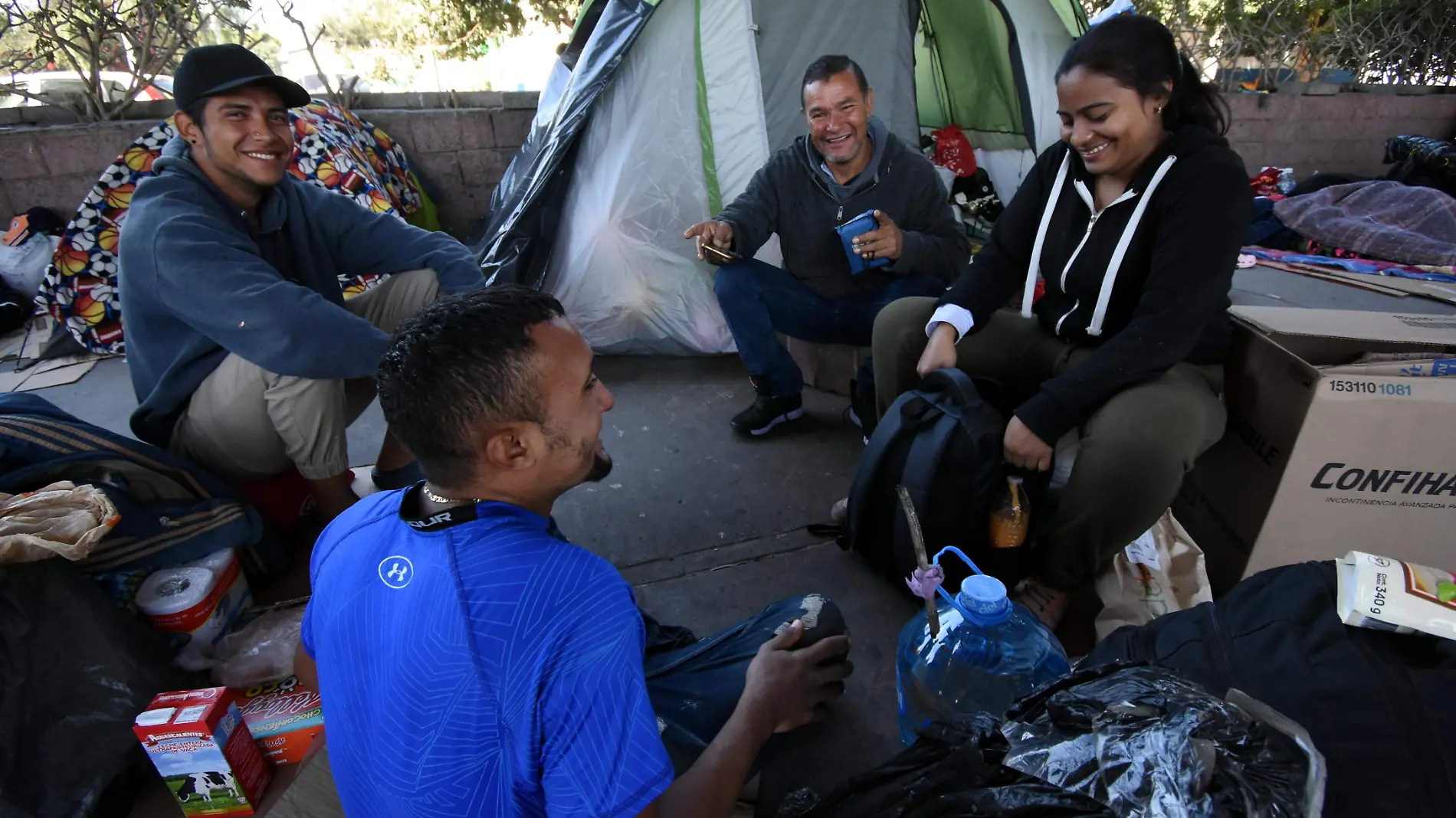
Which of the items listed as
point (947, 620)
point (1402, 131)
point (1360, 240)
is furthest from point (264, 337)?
point (1402, 131)

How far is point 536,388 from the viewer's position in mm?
825

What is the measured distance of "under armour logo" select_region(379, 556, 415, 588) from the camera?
2.45 feet

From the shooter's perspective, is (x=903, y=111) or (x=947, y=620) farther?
(x=903, y=111)

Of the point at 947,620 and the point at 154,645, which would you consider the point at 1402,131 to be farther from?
the point at 154,645

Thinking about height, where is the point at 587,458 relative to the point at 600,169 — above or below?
below

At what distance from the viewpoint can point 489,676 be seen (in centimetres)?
68

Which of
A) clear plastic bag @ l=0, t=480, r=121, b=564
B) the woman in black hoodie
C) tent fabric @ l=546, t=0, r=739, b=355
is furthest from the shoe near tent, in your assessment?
clear plastic bag @ l=0, t=480, r=121, b=564

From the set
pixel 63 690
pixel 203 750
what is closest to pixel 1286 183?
pixel 203 750

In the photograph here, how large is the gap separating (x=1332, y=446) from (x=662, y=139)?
2472 mm

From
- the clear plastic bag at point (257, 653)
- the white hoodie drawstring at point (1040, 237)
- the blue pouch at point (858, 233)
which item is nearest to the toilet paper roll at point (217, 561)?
the clear plastic bag at point (257, 653)

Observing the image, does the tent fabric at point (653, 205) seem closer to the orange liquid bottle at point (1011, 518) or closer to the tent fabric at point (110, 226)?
the tent fabric at point (110, 226)

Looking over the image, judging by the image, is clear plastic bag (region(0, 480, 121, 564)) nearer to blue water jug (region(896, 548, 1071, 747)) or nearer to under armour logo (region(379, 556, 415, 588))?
A: under armour logo (region(379, 556, 415, 588))

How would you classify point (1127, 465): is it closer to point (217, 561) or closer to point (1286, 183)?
point (217, 561)

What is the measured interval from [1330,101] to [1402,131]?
2.77ft
